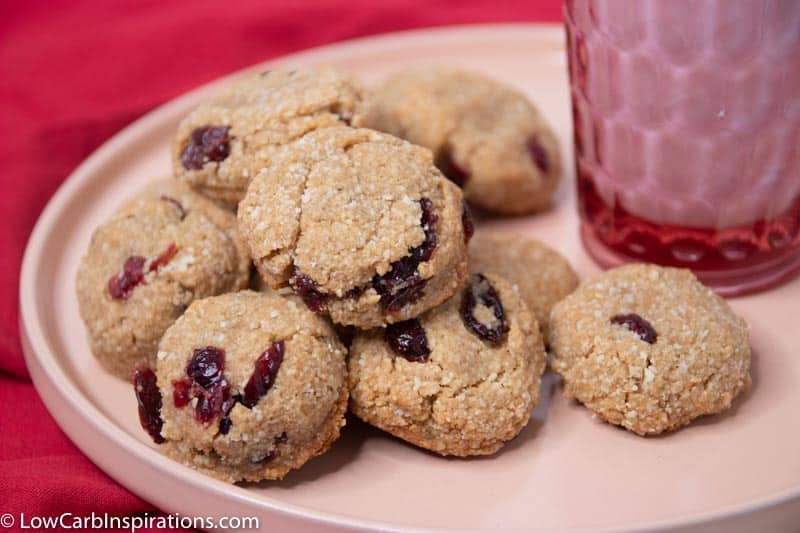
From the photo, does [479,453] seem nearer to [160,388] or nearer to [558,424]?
[558,424]

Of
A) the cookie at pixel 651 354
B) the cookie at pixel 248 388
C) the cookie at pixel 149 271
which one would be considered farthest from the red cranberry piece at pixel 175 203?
the cookie at pixel 651 354

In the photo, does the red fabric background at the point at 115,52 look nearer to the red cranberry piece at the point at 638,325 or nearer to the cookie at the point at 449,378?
the cookie at the point at 449,378

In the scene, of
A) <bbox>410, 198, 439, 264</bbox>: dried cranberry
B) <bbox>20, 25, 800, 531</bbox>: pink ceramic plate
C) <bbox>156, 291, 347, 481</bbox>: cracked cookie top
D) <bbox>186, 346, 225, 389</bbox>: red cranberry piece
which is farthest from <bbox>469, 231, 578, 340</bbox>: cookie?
<bbox>186, 346, 225, 389</bbox>: red cranberry piece

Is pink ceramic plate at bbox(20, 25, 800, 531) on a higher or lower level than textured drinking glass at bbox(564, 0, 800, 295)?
lower

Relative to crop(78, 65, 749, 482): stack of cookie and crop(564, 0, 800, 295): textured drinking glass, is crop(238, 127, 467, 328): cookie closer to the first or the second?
crop(78, 65, 749, 482): stack of cookie

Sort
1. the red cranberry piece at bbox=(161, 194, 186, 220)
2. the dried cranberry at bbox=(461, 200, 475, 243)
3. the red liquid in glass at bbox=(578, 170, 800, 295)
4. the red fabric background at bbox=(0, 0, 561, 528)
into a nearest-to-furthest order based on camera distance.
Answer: the dried cranberry at bbox=(461, 200, 475, 243) < the red cranberry piece at bbox=(161, 194, 186, 220) < the red liquid in glass at bbox=(578, 170, 800, 295) < the red fabric background at bbox=(0, 0, 561, 528)

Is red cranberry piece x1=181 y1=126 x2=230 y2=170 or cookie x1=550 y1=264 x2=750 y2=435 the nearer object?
cookie x1=550 y1=264 x2=750 y2=435

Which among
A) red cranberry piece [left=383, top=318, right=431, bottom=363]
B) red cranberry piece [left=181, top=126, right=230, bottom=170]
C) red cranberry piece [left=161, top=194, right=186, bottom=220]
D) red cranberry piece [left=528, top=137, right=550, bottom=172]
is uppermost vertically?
red cranberry piece [left=181, top=126, right=230, bottom=170]
